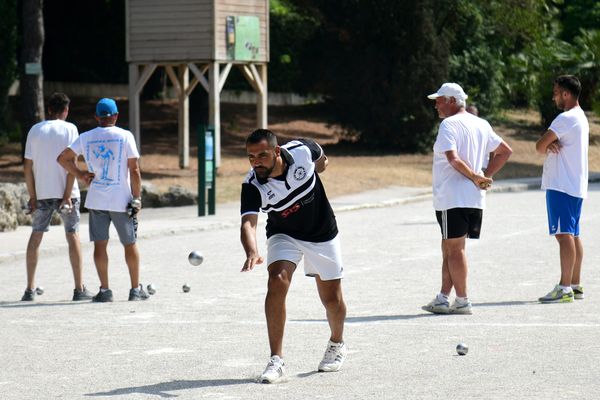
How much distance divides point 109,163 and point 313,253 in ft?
13.5

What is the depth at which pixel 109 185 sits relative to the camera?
12.0 meters

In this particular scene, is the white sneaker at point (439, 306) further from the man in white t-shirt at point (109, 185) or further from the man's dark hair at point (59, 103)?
the man's dark hair at point (59, 103)

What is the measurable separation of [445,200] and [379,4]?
25713 millimetres

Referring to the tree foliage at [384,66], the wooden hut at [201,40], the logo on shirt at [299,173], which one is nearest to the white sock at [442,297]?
the logo on shirt at [299,173]

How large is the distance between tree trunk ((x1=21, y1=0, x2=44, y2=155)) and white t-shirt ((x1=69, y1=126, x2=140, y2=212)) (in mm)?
16987

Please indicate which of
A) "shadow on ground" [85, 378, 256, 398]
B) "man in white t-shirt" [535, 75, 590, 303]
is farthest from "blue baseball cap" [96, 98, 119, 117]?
"shadow on ground" [85, 378, 256, 398]

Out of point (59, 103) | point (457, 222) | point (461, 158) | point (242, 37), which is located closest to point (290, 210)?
point (457, 222)

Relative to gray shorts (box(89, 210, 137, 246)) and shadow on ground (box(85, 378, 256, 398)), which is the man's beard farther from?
gray shorts (box(89, 210, 137, 246))

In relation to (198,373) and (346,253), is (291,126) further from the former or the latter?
(198,373)

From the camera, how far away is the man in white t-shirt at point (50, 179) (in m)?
12.3

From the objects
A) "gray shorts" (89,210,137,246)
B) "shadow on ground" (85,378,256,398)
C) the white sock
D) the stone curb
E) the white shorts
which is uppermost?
the white shorts

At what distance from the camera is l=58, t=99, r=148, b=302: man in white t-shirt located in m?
11.9

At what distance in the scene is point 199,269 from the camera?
47.8 feet

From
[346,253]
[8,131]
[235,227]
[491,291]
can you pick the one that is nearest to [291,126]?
[8,131]
